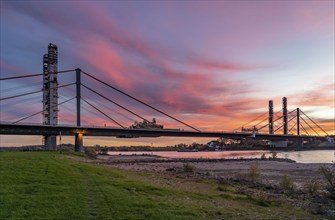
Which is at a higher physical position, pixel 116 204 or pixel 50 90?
pixel 50 90

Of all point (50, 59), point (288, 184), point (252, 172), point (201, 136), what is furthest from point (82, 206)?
point (201, 136)

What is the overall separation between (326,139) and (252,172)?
160250 mm

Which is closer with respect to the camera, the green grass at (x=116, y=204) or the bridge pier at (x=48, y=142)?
the green grass at (x=116, y=204)

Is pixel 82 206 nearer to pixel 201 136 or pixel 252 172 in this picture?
pixel 252 172

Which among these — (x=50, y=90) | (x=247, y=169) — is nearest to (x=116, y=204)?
(x=247, y=169)

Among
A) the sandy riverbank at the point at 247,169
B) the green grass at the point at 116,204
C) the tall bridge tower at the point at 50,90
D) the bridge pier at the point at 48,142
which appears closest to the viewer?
the green grass at the point at 116,204

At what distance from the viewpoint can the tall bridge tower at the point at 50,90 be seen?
285 ft

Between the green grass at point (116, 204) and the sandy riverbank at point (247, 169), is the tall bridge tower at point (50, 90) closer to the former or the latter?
the sandy riverbank at point (247, 169)

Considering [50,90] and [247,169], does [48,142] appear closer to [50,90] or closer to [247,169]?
[50,90]

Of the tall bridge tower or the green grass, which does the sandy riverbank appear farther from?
the tall bridge tower

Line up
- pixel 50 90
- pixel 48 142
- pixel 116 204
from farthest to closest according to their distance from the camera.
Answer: pixel 48 142, pixel 50 90, pixel 116 204

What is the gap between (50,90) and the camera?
87188 millimetres

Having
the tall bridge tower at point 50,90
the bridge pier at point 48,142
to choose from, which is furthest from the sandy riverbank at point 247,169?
the bridge pier at point 48,142

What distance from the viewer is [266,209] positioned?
44.0ft
